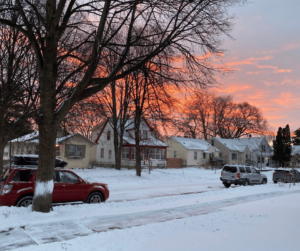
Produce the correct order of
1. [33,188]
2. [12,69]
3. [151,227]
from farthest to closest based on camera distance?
[12,69] < [33,188] < [151,227]

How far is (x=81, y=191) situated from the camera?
11.5 metres

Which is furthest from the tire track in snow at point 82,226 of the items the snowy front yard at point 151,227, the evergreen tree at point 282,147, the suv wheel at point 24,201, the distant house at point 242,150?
the evergreen tree at point 282,147

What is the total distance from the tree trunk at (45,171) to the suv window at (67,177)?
2.38 meters

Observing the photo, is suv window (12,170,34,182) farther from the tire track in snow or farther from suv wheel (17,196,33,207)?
the tire track in snow

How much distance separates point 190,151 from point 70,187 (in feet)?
130

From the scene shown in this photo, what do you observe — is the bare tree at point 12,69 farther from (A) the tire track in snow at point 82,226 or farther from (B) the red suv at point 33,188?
(A) the tire track in snow at point 82,226

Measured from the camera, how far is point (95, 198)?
39.1 feet

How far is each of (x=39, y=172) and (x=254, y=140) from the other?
210 ft

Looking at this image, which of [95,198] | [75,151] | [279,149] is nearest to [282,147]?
[279,149]

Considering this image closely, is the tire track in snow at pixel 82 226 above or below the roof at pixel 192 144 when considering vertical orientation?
below

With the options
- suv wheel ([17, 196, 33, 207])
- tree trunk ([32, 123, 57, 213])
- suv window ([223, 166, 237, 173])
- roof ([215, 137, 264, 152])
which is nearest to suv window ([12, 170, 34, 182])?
suv wheel ([17, 196, 33, 207])

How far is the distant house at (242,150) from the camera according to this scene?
59344 millimetres

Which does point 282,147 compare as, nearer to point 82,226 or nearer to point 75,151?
point 75,151

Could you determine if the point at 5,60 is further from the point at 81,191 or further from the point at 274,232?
the point at 274,232
